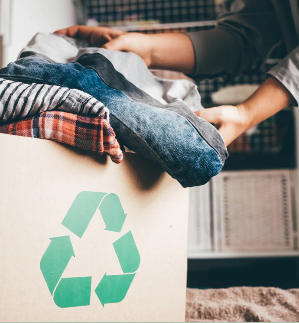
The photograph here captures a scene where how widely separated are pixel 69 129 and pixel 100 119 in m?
0.04

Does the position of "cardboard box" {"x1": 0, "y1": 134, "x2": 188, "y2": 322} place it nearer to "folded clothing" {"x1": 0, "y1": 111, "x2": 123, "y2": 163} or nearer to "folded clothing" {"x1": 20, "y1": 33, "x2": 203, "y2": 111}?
"folded clothing" {"x1": 0, "y1": 111, "x2": 123, "y2": 163}

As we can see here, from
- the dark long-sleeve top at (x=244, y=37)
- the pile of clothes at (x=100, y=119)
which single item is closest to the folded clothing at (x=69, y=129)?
the pile of clothes at (x=100, y=119)

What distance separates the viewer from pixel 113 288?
517 mm

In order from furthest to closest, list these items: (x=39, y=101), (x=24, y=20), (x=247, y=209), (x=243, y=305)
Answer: (x=247, y=209)
(x=24, y=20)
(x=243, y=305)
(x=39, y=101)

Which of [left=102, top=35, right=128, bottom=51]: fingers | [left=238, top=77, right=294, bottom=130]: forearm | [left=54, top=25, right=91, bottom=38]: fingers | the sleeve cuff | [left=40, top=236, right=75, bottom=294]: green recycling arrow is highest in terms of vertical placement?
[left=54, top=25, right=91, bottom=38]: fingers

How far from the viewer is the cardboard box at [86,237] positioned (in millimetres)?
443

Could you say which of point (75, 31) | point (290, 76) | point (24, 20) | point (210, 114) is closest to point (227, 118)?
point (210, 114)

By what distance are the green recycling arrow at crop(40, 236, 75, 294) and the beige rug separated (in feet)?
1.03

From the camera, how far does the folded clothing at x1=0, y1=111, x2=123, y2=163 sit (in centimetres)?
45

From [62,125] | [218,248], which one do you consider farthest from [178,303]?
[218,248]

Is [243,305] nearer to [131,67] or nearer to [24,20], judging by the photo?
[131,67]

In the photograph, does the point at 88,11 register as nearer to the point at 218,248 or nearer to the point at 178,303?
the point at 218,248

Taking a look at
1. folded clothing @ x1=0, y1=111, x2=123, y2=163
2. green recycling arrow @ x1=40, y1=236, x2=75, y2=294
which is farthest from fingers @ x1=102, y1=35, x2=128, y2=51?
green recycling arrow @ x1=40, y1=236, x2=75, y2=294

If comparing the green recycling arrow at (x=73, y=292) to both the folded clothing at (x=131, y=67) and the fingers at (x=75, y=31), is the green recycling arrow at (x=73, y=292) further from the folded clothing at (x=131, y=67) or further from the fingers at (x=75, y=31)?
the fingers at (x=75, y=31)
